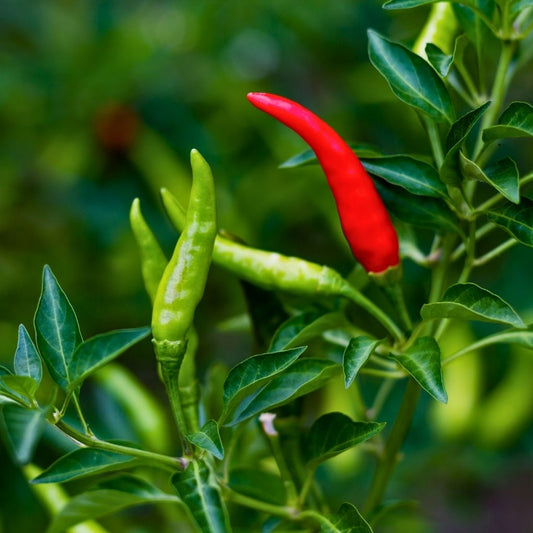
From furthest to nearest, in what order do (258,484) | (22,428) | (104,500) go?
1. (258,484)
2. (104,500)
3. (22,428)

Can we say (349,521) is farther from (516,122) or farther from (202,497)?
(516,122)

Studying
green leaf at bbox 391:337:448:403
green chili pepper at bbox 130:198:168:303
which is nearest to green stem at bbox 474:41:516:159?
green leaf at bbox 391:337:448:403

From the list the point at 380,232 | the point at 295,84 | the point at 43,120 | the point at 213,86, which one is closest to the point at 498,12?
the point at 380,232

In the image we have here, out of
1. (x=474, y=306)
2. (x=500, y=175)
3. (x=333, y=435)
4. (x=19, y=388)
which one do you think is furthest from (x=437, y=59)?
(x=19, y=388)

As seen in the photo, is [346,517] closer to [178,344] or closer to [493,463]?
[178,344]

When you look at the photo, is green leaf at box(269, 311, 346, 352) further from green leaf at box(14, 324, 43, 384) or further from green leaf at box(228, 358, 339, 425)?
green leaf at box(14, 324, 43, 384)

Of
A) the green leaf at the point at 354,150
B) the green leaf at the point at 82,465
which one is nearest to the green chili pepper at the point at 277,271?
the green leaf at the point at 354,150
